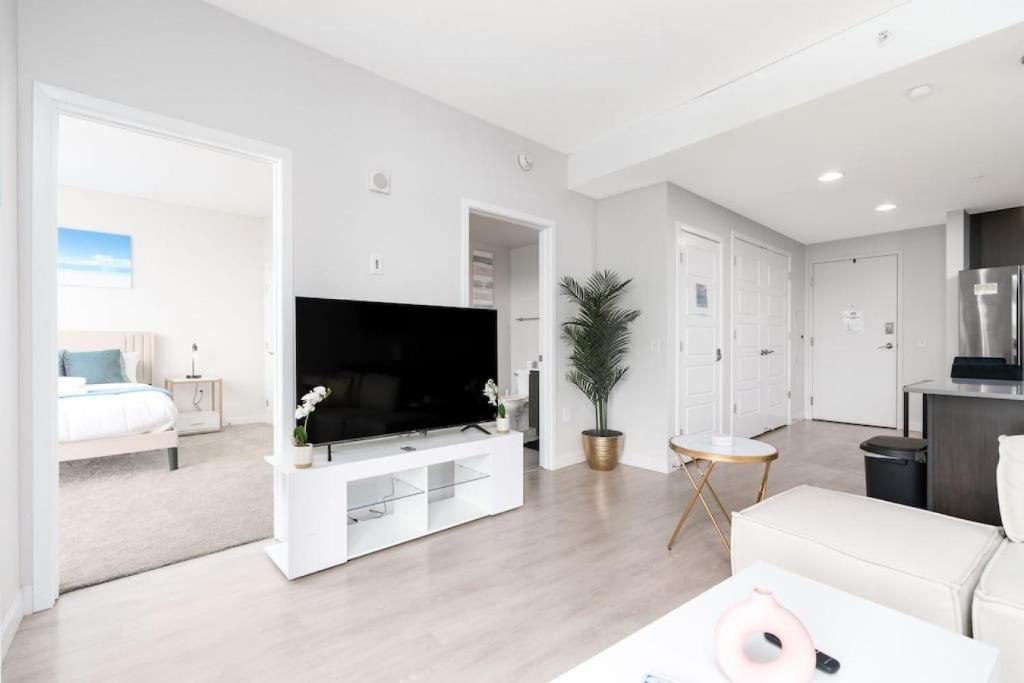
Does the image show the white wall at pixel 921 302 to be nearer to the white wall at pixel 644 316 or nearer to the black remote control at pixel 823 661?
the white wall at pixel 644 316

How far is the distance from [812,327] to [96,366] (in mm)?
8620

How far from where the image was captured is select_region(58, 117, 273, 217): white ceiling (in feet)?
13.0

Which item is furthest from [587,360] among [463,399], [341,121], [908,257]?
[908,257]

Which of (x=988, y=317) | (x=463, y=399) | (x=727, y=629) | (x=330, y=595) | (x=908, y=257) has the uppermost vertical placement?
(x=908, y=257)

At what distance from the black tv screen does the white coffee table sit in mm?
1873

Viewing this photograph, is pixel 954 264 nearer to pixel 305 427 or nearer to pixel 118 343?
pixel 305 427

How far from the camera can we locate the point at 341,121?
2.83 metres

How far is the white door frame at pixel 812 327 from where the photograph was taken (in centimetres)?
574

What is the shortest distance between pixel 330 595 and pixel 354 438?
767mm

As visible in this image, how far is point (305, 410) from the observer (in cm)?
236

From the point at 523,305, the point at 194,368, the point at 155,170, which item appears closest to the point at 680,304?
the point at 523,305

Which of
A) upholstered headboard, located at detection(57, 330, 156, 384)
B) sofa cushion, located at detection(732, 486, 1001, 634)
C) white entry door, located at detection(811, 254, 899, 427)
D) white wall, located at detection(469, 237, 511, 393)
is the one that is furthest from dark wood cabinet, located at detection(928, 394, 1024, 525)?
upholstered headboard, located at detection(57, 330, 156, 384)

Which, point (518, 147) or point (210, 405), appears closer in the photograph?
point (518, 147)

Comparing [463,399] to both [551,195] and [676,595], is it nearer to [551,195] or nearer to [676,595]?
[676,595]
